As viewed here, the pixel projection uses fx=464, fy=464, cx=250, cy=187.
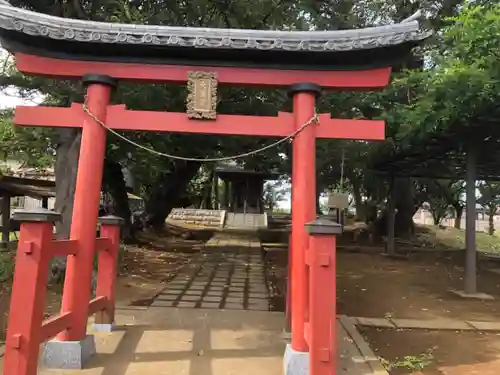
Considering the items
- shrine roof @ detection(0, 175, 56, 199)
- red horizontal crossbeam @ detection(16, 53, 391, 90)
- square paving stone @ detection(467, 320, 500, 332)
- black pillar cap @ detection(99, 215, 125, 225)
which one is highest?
red horizontal crossbeam @ detection(16, 53, 391, 90)

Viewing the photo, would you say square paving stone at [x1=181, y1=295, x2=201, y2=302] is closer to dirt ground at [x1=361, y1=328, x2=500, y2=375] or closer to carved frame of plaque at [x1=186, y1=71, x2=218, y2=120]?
dirt ground at [x1=361, y1=328, x2=500, y2=375]

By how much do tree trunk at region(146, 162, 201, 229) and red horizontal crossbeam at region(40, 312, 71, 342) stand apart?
48.9 feet

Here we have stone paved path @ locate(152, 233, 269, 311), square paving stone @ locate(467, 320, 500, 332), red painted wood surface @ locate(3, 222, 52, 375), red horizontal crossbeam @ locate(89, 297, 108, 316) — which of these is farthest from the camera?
stone paved path @ locate(152, 233, 269, 311)

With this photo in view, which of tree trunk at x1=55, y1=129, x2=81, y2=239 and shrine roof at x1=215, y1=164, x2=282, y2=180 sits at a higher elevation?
shrine roof at x1=215, y1=164, x2=282, y2=180

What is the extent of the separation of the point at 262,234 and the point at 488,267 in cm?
1163

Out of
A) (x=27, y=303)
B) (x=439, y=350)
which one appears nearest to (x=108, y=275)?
(x=27, y=303)

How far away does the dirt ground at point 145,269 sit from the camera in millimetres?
8727

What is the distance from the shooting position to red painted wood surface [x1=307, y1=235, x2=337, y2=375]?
4.28 m

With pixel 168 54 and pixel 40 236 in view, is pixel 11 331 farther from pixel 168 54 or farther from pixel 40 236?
pixel 168 54

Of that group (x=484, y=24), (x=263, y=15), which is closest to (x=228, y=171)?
(x=263, y=15)

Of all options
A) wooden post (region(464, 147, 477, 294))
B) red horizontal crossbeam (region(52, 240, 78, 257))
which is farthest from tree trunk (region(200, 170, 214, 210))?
red horizontal crossbeam (region(52, 240, 78, 257))

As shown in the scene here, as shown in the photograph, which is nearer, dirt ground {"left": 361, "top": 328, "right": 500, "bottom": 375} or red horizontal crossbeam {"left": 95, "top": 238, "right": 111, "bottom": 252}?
dirt ground {"left": 361, "top": 328, "right": 500, "bottom": 375}

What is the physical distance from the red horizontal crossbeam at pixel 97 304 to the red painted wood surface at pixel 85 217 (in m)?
0.46

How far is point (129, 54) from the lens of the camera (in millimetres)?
5660
